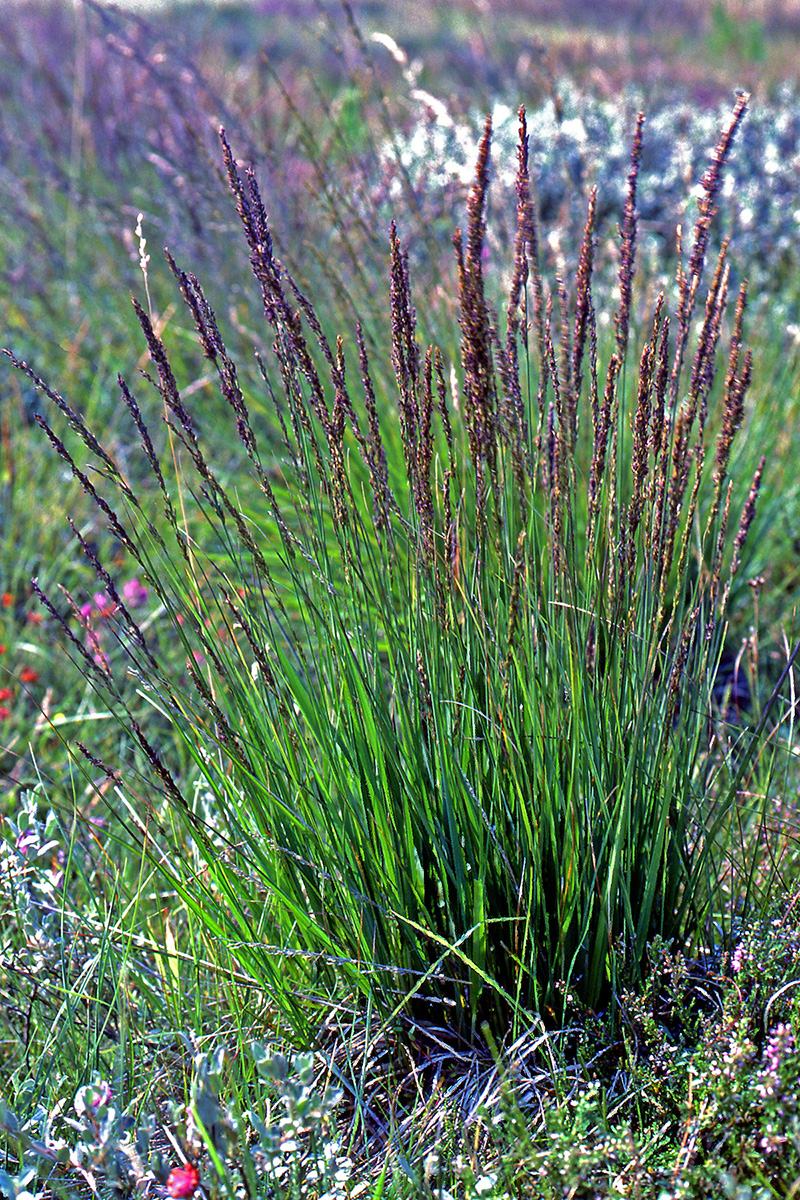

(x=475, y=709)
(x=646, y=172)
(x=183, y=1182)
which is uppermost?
(x=646, y=172)

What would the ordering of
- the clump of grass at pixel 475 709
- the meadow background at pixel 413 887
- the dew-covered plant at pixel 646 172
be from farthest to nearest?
1. the dew-covered plant at pixel 646 172
2. the clump of grass at pixel 475 709
3. the meadow background at pixel 413 887

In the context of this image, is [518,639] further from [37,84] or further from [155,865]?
[37,84]

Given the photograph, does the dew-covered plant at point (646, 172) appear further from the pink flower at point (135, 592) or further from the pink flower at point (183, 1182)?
the pink flower at point (183, 1182)

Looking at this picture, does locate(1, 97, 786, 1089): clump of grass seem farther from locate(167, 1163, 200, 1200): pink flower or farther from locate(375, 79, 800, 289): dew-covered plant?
locate(375, 79, 800, 289): dew-covered plant

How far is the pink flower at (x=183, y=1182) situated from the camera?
1159 millimetres

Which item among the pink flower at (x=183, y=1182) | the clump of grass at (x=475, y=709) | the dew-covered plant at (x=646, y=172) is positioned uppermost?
the dew-covered plant at (x=646, y=172)

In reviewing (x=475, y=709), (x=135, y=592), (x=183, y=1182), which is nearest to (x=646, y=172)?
(x=135, y=592)

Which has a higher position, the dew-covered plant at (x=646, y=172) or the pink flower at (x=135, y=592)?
Answer: the dew-covered plant at (x=646, y=172)

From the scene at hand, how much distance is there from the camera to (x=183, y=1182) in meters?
1.16

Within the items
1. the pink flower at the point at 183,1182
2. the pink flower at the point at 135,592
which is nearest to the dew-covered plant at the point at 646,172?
the pink flower at the point at 135,592

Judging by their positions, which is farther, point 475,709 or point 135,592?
point 135,592

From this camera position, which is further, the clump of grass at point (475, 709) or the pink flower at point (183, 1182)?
the clump of grass at point (475, 709)

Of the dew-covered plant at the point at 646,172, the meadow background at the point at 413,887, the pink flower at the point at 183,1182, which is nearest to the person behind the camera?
the pink flower at the point at 183,1182

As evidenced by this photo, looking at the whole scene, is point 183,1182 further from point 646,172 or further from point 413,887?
point 646,172
